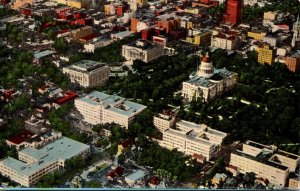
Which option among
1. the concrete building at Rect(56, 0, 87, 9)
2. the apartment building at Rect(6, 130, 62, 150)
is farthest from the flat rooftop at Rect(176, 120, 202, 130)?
the concrete building at Rect(56, 0, 87, 9)

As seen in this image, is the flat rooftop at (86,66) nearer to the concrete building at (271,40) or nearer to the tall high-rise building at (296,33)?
the concrete building at (271,40)

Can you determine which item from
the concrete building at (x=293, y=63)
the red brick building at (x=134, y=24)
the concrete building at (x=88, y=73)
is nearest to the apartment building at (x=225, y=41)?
the concrete building at (x=293, y=63)

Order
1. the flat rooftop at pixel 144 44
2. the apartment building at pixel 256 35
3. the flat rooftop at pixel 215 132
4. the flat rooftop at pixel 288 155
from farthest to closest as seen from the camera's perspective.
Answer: the apartment building at pixel 256 35 → the flat rooftop at pixel 144 44 → the flat rooftop at pixel 215 132 → the flat rooftop at pixel 288 155

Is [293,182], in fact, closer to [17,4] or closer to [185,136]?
[185,136]

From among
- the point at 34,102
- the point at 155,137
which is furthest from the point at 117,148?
the point at 34,102

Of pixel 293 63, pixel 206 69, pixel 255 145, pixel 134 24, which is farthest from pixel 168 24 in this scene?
pixel 255 145

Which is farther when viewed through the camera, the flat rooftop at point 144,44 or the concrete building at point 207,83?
the flat rooftop at point 144,44

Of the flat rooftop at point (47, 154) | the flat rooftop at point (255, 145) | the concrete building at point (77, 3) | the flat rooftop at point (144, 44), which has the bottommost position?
the flat rooftop at point (255, 145)
